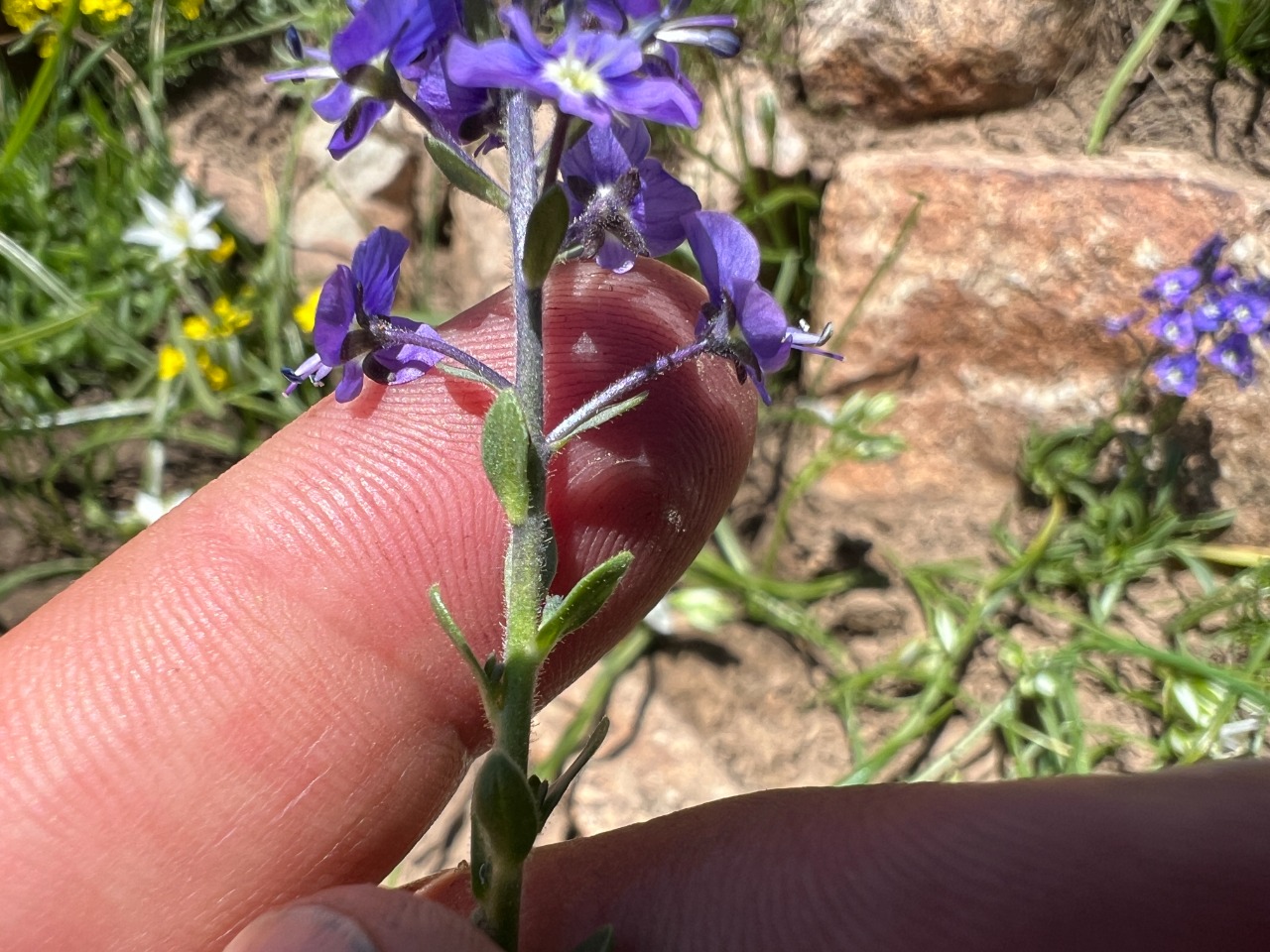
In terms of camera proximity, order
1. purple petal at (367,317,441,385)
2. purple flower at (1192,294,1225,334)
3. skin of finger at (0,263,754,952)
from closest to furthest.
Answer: purple petal at (367,317,441,385)
skin of finger at (0,263,754,952)
purple flower at (1192,294,1225,334)

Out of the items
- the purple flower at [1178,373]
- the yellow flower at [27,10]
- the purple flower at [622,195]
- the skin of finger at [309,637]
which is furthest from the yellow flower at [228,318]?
the purple flower at [1178,373]

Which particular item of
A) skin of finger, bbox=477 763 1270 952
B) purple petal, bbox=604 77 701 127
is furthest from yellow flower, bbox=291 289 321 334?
purple petal, bbox=604 77 701 127

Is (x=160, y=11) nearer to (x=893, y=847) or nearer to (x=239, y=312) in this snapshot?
(x=239, y=312)

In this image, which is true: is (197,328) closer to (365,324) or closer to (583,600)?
(365,324)

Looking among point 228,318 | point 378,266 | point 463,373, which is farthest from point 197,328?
point 463,373

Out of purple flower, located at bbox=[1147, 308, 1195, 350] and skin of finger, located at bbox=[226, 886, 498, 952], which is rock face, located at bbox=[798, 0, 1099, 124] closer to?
purple flower, located at bbox=[1147, 308, 1195, 350]

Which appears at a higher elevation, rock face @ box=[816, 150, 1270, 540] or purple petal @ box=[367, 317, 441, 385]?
purple petal @ box=[367, 317, 441, 385]

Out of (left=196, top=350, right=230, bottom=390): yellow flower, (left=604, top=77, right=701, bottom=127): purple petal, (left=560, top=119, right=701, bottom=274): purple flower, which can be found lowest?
(left=196, top=350, right=230, bottom=390): yellow flower
